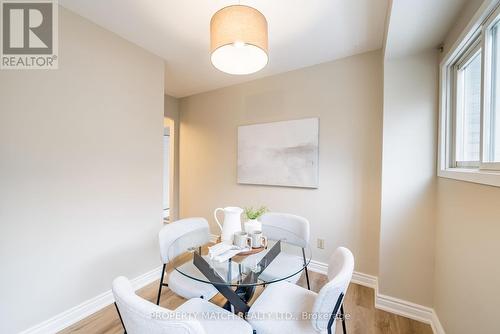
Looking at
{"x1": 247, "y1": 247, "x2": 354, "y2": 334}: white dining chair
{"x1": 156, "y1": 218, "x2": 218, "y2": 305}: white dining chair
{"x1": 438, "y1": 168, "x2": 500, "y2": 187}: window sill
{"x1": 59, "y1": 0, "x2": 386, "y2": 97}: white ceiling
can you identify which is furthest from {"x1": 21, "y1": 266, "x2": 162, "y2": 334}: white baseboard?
{"x1": 438, "y1": 168, "x2": 500, "y2": 187}: window sill

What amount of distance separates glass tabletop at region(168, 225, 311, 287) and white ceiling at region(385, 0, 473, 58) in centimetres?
179

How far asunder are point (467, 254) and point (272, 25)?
87.2 inches

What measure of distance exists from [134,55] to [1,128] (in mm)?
1306

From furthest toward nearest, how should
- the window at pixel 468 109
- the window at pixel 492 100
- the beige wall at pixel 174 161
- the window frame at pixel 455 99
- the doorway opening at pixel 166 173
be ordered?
the doorway opening at pixel 166 173
the beige wall at pixel 174 161
the window frame at pixel 455 99
the window at pixel 468 109
the window at pixel 492 100

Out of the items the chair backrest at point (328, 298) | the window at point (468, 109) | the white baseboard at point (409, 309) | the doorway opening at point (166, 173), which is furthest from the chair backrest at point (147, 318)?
the doorway opening at point (166, 173)

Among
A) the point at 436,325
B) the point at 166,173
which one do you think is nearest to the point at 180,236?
the point at 436,325

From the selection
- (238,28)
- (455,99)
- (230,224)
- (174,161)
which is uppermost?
(238,28)

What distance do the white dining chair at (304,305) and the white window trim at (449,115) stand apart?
799 mm

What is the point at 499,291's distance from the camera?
3.27 feet

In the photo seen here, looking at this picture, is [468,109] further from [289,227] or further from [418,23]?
[289,227]

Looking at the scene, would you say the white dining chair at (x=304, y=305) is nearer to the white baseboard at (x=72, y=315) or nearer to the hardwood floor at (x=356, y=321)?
the hardwood floor at (x=356, y=321)

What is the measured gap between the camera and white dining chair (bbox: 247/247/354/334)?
1.04 meters

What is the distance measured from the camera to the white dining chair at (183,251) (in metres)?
1.46

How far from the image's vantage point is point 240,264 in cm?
142
